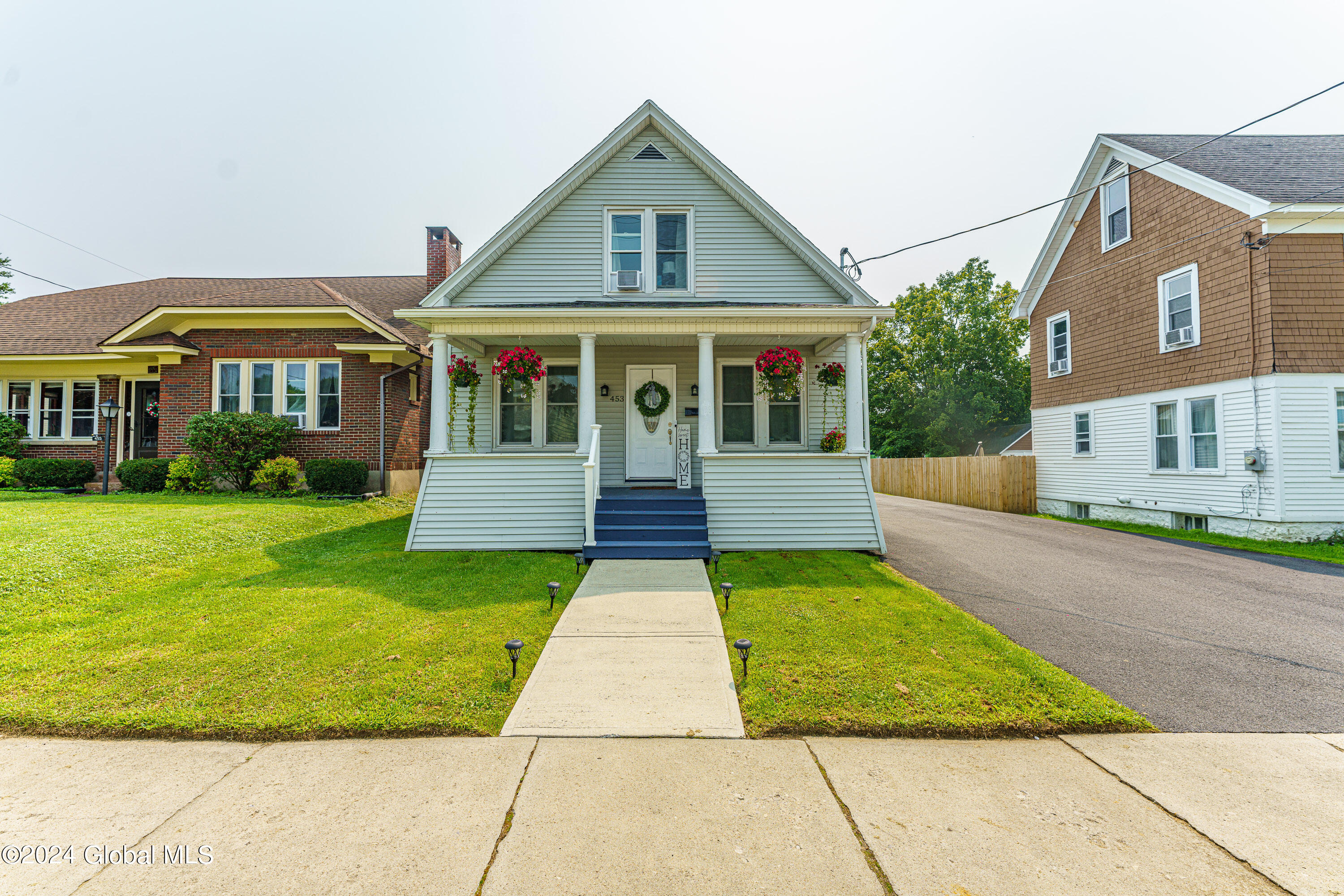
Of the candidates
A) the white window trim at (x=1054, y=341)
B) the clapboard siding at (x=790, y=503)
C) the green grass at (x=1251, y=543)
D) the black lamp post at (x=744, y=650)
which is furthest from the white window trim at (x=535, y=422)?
the white window trim at (x=1054, y=341)

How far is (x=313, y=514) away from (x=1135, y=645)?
1163 cm

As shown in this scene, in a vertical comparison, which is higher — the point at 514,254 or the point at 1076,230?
the point at 1076,230

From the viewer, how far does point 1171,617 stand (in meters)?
5.85

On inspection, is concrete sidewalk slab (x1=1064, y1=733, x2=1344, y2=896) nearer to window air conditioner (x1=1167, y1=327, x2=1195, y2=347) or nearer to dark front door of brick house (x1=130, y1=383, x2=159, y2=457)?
window air conditioner (x1=1167, y1=327, x2=1195, y2=347)

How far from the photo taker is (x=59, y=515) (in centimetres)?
877

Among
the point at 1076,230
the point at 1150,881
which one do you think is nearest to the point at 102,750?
the point at 1150,881

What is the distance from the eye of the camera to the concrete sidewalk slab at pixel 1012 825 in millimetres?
2320

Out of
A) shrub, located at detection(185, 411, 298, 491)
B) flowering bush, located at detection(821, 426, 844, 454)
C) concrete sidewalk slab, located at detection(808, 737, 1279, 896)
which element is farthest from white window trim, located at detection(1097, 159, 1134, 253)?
shrub, located at detection(185, 411, 298, 491)

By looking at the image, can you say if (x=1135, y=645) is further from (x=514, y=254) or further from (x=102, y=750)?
(x=514, y=254)

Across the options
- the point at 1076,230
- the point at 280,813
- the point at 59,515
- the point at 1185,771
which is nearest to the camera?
the point at 280,813

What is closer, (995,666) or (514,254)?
Answer: (995,666)

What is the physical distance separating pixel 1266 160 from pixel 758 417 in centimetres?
1214

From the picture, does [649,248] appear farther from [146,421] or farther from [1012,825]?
[146,421]

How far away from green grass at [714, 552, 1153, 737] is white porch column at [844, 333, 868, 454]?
10.3 ft
